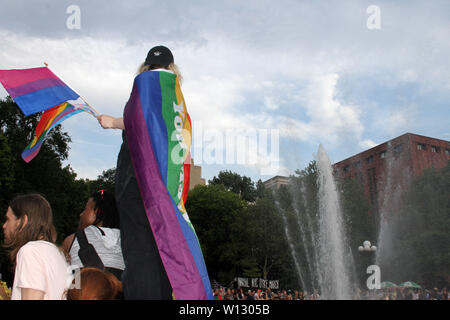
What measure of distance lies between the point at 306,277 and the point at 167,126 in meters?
35.2

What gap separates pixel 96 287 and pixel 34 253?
1.66ft

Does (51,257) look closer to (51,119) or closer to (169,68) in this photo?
(169,68)

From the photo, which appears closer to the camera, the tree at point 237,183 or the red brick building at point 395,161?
the red brick building at point 395,161

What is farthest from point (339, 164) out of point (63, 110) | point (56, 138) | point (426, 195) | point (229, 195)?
point (63, 110)

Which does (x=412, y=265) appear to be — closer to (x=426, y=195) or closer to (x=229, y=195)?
(x=426, y=195)

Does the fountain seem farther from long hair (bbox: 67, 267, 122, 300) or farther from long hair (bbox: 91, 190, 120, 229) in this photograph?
long hair (bbox: 67, 267, 122, 300)

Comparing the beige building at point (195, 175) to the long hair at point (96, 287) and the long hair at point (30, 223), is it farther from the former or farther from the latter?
the long hair at point (96, 287)

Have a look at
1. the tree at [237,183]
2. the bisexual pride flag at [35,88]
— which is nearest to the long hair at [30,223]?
the bisexual pride flag at [35,88]

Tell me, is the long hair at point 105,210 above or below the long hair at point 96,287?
above

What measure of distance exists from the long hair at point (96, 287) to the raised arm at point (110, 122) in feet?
4.19

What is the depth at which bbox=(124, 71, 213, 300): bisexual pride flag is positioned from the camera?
9.41ft

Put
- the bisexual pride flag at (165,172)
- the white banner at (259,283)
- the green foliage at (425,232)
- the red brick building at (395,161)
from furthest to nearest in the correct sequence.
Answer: the red brick building at (395,161)
the green foliage at (425,232)
the white banner at (259,283)
the bisexual pride flag at (165,172)

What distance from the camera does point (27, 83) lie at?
3871mm

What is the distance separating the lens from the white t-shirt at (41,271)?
2.37 meters
